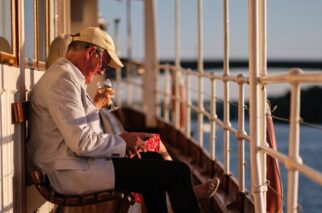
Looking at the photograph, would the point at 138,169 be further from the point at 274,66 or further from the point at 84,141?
the point at 274,66

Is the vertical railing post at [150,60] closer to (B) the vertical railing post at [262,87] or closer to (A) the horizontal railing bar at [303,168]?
(B) the vertical railing post at [262,87]

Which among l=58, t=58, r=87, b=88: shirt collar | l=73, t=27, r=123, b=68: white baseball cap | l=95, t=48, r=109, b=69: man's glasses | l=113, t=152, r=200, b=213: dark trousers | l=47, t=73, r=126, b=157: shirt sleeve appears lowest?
l=113, t=152, r=200, b=213: dark trousers

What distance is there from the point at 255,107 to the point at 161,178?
1.71ft

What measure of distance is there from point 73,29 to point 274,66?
878 inches

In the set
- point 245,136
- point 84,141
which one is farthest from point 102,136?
point 245,136

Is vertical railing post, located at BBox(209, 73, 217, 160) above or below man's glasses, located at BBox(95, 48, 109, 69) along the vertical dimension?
below

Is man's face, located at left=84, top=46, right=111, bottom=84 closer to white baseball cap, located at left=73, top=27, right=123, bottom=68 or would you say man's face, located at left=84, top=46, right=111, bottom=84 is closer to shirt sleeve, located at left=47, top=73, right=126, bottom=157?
white baseball cap, located at left=73, top=27, right=123, bottom=68

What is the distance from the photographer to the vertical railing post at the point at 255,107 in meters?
3.35

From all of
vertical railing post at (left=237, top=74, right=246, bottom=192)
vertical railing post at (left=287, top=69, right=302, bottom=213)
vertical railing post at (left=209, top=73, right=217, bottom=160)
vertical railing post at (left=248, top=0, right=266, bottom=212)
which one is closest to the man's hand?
vertical railing post at (left=248, top=0, right=266, bottom=212)

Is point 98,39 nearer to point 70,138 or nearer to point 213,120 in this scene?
point 70,138

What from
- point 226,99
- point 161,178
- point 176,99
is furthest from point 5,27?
point 176,99

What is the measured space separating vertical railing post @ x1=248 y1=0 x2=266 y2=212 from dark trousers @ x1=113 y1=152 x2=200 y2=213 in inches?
12.7

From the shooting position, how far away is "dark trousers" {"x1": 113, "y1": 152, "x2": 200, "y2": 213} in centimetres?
321

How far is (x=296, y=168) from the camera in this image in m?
2.61
